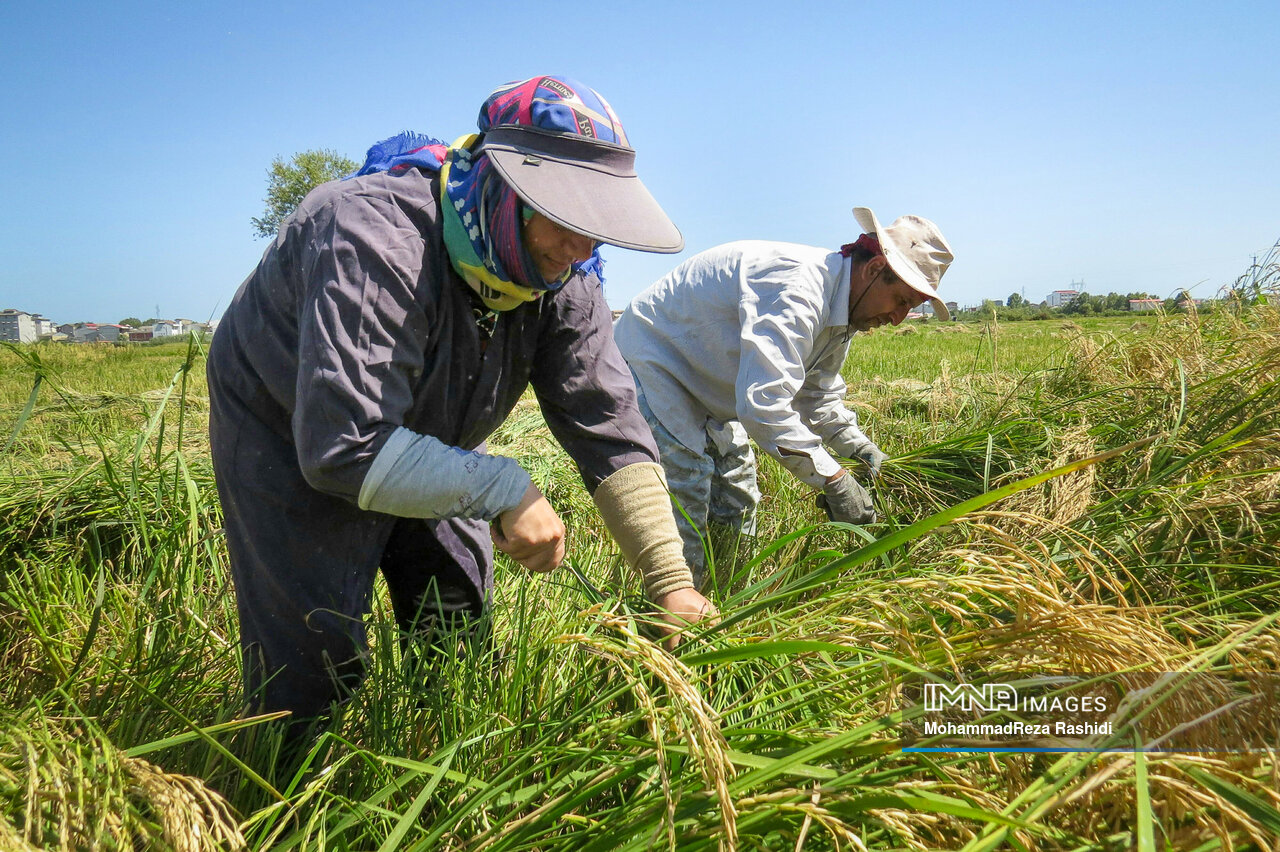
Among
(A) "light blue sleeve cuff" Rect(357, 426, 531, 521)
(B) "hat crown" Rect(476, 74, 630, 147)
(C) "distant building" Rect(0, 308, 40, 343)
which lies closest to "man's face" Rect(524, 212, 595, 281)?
(B) "hat crown" Rect(476, 74, 630, 147)

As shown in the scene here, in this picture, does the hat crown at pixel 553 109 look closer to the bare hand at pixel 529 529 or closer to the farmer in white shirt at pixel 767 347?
the bare hand at pixel 529 529

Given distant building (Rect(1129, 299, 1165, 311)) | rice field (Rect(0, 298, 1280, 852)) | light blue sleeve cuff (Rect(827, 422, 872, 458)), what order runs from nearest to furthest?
1. rice field (Rect(0, 298, 1280, 852))
2. light blue sleeve cuff (Rect(827, 422, 872, 458))
3. distant building (Rect(1129, 299, 1165, 311))

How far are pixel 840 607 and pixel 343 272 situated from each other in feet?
3.14

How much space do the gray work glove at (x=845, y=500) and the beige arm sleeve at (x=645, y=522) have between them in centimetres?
103

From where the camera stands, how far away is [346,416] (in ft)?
3.83

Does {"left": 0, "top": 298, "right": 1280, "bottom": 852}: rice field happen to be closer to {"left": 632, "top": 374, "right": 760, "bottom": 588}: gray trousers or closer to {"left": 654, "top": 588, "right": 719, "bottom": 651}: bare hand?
{"left": 654, "top": 588, "right": 719, "bottom": 651}: bare hand

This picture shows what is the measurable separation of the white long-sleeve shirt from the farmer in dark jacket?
78 cm

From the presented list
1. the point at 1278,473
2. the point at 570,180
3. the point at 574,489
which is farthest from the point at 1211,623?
the point at 574,489

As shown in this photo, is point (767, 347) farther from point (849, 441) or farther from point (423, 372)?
point (423, 372)

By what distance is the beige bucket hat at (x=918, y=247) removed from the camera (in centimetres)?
252

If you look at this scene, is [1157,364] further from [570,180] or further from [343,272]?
[343,272]

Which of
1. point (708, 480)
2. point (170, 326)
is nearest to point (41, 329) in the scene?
point (170, 326)

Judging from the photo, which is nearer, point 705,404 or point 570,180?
point 570,180

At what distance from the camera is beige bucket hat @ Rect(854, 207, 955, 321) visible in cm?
252
